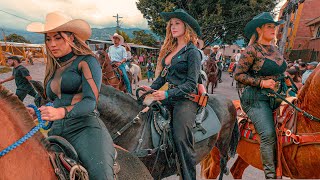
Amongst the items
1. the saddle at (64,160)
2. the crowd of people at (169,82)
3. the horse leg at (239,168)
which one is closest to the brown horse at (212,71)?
the horse leg at (239,168)

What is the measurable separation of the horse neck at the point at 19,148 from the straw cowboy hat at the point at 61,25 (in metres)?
0.63

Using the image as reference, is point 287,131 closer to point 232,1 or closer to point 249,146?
point 249,146

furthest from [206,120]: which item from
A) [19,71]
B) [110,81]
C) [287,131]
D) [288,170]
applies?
[19,71]

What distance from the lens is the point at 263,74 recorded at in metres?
3.28

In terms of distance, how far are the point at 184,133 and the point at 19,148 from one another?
196 centimetres

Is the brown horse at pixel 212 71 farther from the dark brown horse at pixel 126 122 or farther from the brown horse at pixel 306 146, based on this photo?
the dark brown horse at pixel 126 122

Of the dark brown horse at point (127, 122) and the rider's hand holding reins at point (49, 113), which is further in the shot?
the dark brown horse at point (127, 122)

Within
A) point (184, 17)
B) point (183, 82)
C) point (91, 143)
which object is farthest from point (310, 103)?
point (91, 143)

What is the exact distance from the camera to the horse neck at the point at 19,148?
1.28 m

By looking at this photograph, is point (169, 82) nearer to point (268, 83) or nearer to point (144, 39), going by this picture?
point (268, 83)

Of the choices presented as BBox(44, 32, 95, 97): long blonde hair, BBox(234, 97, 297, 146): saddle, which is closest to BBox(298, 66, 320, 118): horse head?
BBox(234, 97, 297, 146): saddle

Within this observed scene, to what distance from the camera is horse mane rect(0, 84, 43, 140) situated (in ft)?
4.27

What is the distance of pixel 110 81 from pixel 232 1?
753 inches

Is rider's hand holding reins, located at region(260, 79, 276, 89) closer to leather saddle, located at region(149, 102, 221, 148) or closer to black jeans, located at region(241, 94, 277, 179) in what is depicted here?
black jeans, located at region(241, 94, 277, 179)
